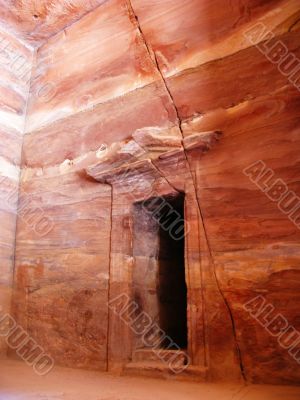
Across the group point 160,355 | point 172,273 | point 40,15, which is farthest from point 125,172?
point 40,15

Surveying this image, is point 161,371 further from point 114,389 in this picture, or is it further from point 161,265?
point 161,265

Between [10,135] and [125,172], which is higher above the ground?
[10,135]

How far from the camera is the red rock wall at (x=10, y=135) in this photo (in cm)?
411

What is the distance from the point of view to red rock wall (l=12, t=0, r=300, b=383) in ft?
9.01

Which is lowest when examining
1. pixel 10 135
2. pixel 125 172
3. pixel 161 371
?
pixel 161 371

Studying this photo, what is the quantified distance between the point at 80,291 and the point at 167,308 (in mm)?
821

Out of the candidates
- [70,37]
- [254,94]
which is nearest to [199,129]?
[254,94]

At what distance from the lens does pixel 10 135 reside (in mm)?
4461

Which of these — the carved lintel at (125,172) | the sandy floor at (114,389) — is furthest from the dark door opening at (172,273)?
the sandy floor at (114,389)

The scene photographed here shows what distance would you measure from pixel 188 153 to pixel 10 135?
233 centimetres

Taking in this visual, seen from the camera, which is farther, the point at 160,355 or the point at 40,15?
the point at 40,15

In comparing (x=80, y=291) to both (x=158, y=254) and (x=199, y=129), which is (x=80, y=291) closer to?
(x=158, y=254)

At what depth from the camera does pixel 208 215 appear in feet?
9.96

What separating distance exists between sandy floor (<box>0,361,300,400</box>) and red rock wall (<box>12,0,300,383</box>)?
0.23 metres
